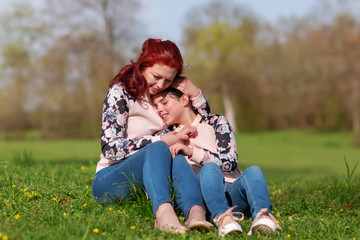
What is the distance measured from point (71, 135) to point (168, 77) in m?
25.6

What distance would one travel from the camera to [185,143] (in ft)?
12.6

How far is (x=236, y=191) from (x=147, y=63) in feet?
4.39

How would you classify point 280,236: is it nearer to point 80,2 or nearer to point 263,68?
point 80,2

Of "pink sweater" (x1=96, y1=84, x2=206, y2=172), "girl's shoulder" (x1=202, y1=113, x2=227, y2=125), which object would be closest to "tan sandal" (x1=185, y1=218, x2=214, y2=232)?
"pink sweater" (x1=96, y1=84, x2=206, y2=172)

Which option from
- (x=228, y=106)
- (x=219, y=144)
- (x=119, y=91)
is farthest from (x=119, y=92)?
(x=228, y=106)

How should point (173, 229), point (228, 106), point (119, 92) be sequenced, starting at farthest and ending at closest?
1. point (228, 106)
2. point (119, 92)
3. point (173, 229)

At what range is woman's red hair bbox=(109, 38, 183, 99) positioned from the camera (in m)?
3.84

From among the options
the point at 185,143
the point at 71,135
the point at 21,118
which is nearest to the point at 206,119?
the point at 185,143

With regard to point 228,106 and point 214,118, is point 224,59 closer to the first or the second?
point 228,106

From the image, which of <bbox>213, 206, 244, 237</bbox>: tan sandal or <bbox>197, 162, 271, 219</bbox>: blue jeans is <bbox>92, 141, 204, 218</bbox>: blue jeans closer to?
<bbox>197, 162, 271, 219</bbox>: blue jeans

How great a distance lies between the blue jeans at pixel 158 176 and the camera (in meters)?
3.31

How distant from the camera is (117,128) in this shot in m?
3.69

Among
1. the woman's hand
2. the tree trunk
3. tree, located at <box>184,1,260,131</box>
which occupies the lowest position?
the tree trunk

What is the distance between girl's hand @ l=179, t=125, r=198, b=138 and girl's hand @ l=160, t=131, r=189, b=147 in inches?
4.1
